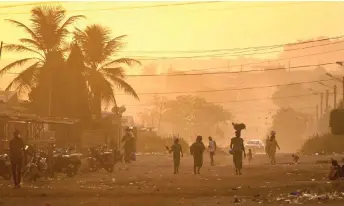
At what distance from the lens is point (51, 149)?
105 feet

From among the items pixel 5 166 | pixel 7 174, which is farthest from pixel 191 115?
pixel 5 166

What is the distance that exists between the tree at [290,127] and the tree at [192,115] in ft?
34.1

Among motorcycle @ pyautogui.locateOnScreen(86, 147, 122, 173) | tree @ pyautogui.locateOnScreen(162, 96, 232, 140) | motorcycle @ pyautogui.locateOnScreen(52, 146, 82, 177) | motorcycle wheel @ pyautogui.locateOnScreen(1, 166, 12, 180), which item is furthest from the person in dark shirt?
tree @ pyautogui.locateOnScreen(162, 96, 232, 140)

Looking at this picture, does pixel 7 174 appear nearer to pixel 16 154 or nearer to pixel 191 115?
pixel 16 154

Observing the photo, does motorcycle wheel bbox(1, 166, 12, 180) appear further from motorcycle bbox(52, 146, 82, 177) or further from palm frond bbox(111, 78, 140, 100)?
palm frond bbox(111, 78, 140, 100)

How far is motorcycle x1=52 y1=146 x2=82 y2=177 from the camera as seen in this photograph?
3238 cm

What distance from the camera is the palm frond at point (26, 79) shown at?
1921 inches

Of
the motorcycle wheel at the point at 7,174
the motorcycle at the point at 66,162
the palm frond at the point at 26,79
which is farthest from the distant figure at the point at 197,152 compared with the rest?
the palm frond at the point at 26,79

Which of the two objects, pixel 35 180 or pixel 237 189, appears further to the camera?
pixel 35 180

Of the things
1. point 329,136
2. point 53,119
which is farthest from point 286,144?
point 53,119

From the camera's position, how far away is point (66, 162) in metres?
32.5

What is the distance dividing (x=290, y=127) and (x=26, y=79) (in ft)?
294

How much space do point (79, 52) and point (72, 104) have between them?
3.49 m

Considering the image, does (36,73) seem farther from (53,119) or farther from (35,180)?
(35,180)
